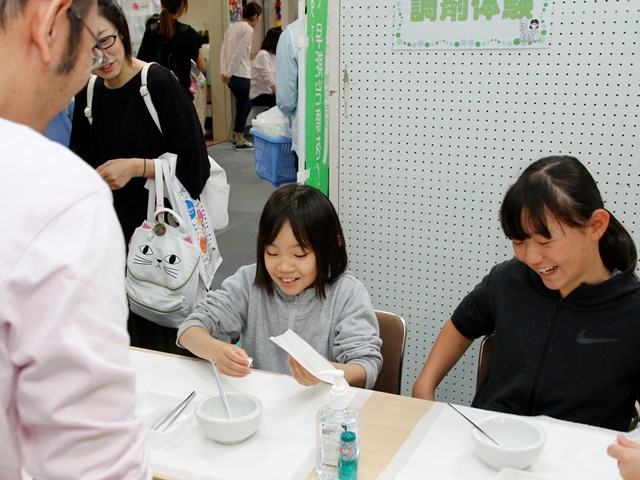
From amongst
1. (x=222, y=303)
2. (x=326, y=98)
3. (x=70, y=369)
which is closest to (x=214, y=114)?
(x=326, y=98)

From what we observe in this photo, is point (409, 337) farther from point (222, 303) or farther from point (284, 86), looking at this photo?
point (284, 86)

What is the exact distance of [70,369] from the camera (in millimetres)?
606

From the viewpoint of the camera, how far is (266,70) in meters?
7.79

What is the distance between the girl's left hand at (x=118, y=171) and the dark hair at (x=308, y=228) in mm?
560

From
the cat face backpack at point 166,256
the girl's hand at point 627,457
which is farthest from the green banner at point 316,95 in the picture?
the girl's hand at point 627,457

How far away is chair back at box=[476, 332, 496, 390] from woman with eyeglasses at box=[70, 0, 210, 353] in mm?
1131

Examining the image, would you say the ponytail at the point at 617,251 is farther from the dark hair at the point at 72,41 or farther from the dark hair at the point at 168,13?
the dark hair at the point at 168,13

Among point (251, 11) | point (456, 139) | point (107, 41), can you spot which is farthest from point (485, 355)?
point (251, 11)

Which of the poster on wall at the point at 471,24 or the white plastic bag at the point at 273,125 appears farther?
the white plastic bag at the point at 273,125

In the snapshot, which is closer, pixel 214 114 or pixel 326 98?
pixel 326 98

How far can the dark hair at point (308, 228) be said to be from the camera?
1.80m

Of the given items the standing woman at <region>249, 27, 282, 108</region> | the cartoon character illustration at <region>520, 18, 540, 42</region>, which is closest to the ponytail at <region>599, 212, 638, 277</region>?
the cartoon character illustration at <region>520, 18, 540, 42</region>

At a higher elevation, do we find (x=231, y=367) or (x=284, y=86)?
(x=284, y=86)

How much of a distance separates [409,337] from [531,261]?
1.17 m
